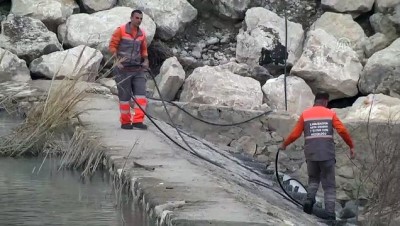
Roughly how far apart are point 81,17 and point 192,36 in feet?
10.9

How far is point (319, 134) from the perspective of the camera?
9633mm

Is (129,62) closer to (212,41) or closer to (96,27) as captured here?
(96,27)

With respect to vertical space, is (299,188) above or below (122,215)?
below

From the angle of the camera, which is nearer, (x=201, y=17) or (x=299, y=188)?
(x=299, y=188)

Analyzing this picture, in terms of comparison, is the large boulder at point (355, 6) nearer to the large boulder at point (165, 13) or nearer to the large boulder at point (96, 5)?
the large boulder at point (165, 13)

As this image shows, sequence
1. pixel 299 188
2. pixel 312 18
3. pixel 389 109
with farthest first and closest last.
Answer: pixel 312 18 → pixel 389 109 → pixel 299 188

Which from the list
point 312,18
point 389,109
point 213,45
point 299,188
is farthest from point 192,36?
point 299,188

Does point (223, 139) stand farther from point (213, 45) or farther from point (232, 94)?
point (213, 45)

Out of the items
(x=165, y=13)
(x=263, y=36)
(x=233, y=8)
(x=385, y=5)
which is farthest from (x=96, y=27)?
(x=385, y=5)

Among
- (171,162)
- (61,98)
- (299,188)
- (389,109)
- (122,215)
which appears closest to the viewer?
(122,215)

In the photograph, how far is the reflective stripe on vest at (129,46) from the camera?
11148 mm

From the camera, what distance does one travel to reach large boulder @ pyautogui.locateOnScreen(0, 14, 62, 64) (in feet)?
59.4

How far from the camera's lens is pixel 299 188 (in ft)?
39.8

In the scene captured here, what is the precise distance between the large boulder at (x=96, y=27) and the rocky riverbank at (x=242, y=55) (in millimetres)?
25
